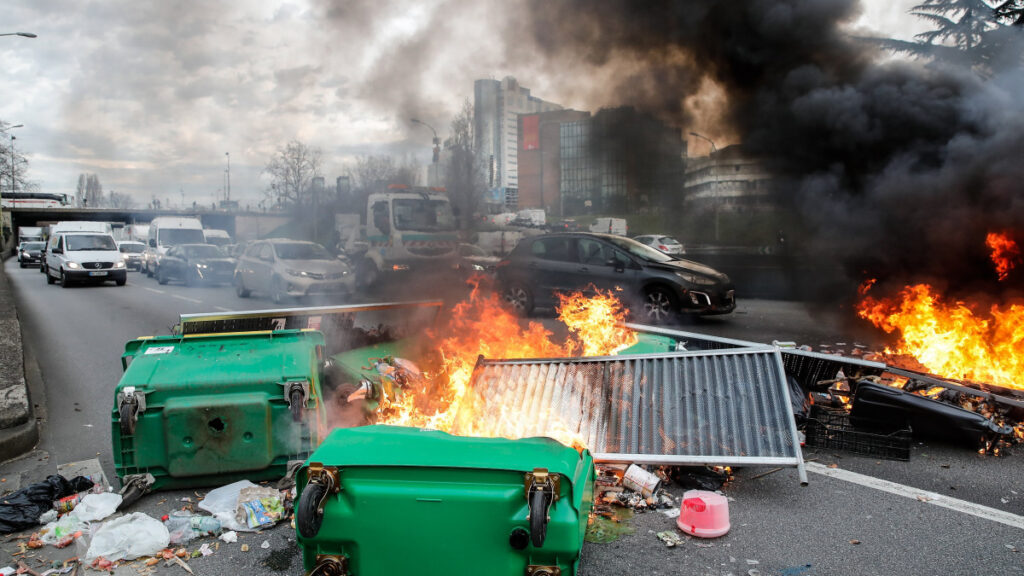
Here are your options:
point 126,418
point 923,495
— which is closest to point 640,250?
point 923,495

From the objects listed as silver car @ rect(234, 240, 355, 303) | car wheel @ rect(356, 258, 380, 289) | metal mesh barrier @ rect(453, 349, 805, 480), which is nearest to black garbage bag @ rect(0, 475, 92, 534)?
metal mesh barrier @ rect(453, 349, 805, 480)

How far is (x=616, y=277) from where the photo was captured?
418 inches

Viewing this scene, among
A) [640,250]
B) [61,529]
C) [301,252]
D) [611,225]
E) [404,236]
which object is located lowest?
[61,529]

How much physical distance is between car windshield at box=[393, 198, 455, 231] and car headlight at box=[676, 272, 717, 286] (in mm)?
8100

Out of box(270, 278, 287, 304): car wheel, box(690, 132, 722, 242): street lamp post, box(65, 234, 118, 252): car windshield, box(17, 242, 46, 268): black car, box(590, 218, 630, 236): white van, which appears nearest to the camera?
box(690, 132, 722, 242): street lamp post

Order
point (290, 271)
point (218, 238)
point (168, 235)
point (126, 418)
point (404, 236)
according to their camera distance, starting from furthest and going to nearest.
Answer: point (218, 238) < point (168, 235) < point (404, 236) < point (290, 271) < point (126, 418)

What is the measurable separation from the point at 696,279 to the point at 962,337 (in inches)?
162

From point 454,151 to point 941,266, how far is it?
44.7ft

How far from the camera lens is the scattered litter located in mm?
3398

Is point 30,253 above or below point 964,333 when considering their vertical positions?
below

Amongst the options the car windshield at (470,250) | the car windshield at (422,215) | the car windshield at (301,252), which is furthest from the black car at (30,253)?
the car windshield at (470,250)

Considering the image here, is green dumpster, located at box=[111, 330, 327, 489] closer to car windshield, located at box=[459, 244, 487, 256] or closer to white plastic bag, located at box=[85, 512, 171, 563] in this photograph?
white plastic bag, located at box=[85, 512, 171, 563]

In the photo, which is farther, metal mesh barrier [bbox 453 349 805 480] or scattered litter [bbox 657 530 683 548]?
metal mesh barrier [bbox 453 349 805 480]

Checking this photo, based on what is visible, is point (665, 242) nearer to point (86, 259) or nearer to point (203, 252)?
point (203, 252)
